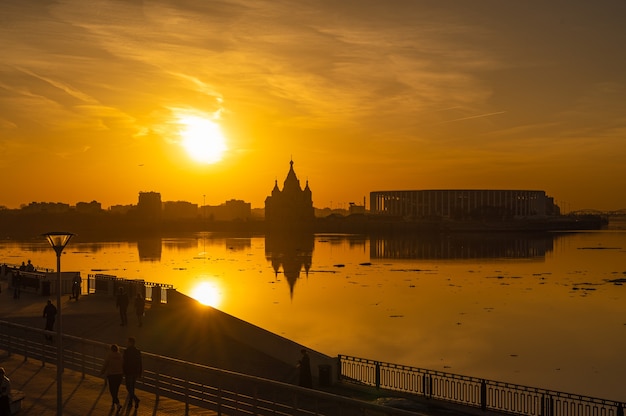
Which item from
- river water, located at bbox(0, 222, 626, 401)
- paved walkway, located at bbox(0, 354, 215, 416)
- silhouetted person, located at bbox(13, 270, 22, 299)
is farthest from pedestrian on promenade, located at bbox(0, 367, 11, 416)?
silhouetted person, located at bbox(13, 270, 22, 299)

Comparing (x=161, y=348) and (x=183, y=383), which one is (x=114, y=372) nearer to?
(x=183, y=383)

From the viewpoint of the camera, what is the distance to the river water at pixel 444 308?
119 ft

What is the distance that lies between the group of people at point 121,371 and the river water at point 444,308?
21.1m

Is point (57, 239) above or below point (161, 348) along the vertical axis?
above

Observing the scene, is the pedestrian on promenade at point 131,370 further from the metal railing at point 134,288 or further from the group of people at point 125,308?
the metal railing at point 134,288

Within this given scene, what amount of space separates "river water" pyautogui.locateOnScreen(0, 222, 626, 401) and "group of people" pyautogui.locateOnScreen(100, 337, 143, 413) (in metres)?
21.1

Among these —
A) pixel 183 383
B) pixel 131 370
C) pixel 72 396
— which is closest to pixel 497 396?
pixel 183 383

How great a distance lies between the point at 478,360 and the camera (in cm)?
3656

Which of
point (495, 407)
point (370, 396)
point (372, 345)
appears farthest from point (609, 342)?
point (370, 396)

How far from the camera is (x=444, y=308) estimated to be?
56.7 m

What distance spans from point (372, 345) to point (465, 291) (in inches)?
1231

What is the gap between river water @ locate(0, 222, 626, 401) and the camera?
119ft

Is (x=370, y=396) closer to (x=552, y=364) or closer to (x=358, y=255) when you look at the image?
(x=552, y=364)

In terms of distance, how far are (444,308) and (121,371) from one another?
42.9 meters
